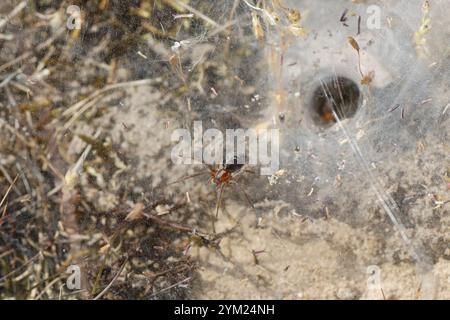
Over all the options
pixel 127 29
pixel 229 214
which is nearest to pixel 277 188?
pixel 229 214

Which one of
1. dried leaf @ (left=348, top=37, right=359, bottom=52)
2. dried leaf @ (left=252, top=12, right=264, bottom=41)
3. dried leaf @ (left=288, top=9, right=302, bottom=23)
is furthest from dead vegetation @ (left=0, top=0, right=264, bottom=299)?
dried leaf @ (left=348, top=37, right=359, bottom=52)

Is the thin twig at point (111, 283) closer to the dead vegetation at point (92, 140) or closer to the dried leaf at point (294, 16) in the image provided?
the dead vegetation at point (92, 140)

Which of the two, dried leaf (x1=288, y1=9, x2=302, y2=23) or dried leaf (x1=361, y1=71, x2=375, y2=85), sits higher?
dried leaf (x1=288, y1=9, x2=302, y2=23)

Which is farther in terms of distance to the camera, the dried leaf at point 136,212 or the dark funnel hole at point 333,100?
the dried leaf at point 136,212

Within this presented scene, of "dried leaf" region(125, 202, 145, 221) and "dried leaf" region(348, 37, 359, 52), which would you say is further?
"dried leaf" region(125, 202, 145, 221)

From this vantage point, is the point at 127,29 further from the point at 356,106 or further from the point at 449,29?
the point at 449,29

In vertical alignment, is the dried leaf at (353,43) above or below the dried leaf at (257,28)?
below

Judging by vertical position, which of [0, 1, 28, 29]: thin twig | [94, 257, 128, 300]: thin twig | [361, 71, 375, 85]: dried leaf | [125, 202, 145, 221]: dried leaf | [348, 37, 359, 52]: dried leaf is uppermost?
[0, 1, 28, 29]: thin twig

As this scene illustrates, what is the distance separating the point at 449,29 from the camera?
7.95 ft

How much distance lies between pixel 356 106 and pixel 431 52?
1.52 feet

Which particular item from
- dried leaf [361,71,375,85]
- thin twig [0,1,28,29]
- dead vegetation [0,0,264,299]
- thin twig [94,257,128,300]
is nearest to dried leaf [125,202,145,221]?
dead vegetation [0,0,264,299]

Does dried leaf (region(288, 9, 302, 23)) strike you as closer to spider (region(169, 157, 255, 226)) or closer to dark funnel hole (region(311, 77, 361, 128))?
dark funnel hole (region(311, 77, 361, 128))

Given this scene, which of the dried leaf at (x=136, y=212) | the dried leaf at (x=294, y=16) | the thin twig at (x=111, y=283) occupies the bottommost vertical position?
the thin twig at (x=111, y=283)

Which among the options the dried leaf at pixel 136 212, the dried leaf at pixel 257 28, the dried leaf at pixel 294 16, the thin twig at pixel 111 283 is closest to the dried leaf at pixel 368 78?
the dried leaf at pixel 294 16
